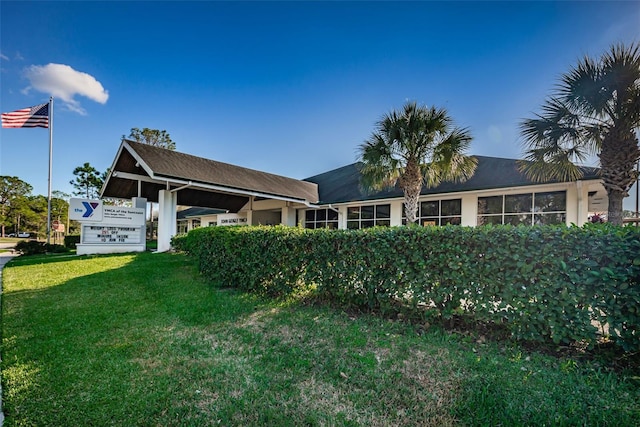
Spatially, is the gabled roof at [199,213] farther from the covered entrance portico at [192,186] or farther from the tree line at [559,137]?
the tree line at [559,137]

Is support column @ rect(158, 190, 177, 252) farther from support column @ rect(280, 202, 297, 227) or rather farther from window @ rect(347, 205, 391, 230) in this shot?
window @ rect(347, 205, 391, 230)

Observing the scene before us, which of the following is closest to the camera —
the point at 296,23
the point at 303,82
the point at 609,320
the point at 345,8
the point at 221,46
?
the point at 609,320

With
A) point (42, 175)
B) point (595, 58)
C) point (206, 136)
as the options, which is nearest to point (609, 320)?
point (595, 58)

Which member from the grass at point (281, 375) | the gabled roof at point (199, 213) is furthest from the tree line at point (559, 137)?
the gabled roof at point (199, 213)

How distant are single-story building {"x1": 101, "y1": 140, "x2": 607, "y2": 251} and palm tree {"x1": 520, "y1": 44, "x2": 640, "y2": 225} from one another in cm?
173

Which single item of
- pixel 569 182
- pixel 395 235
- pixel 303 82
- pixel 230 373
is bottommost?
pixel 230 373

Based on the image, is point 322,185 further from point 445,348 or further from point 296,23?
point 445,348

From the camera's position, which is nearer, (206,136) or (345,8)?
(345,8)

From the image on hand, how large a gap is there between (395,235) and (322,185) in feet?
61.8

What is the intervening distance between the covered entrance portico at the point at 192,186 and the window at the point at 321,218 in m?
0.97

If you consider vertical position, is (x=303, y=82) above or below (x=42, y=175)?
above

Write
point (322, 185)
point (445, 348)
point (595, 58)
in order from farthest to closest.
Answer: point (322, 185), point (595, 58), point (445, 348)

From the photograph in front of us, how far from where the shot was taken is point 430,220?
15.3 metres

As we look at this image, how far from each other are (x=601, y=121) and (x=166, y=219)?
16.8 m
